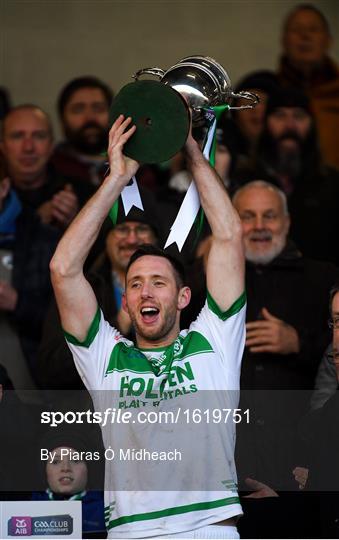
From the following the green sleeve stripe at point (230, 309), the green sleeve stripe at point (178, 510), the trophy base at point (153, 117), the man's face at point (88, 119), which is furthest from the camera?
the man's face at point (88, 119)

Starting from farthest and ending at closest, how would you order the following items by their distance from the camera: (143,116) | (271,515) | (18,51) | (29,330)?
1. (18,51)
2. (29,330)
3. (271,515)
4. (143,116)

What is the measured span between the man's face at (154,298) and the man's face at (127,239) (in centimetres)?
103

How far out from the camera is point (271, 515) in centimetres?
631

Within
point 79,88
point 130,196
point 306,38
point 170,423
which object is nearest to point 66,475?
point 170,423

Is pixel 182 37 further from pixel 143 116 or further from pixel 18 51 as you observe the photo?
pixel 143 116

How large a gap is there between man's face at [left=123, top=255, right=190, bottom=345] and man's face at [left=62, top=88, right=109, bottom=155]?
2491 millimetres

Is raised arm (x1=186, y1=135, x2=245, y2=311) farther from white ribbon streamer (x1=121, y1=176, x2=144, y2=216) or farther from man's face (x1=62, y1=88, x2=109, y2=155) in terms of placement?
man's face (x1=62, y1=88, x2=109, y2=155)

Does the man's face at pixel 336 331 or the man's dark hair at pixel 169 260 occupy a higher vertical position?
the man's dark hair at pixel 169 260

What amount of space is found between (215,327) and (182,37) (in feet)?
13.3

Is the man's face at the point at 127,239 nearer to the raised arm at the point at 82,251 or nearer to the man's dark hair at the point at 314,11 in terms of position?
the raised arm at the point at 82,251

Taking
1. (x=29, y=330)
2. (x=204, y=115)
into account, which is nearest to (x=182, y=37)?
(x=29, y=330)

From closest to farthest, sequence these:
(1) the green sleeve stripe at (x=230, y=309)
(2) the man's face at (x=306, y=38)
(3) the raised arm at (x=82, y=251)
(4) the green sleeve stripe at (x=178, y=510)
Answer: (4) the green sleeve stripe at (x=178, y=510)
(3) the raised arm at (x=82, y=251)
(1) the green sleeve stripe at (x=230, y=309)
(2) the man's face at (x=306, y=38)

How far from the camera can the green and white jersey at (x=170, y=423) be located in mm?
5898

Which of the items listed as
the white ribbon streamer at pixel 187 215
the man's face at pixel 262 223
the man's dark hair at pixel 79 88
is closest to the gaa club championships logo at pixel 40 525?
the white ribbon streamer at pixel 187 215
